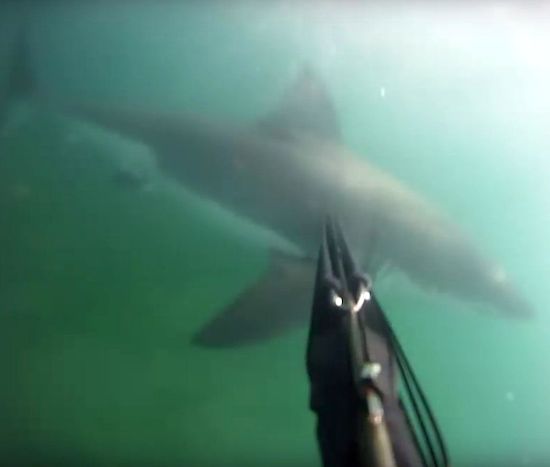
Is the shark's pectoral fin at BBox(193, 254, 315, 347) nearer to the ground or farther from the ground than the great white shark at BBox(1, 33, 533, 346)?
nearer to the ground

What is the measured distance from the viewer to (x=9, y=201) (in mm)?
1144

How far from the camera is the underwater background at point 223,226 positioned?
42.4 inches

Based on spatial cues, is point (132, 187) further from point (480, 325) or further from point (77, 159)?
point (480, 325)

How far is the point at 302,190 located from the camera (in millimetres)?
1170

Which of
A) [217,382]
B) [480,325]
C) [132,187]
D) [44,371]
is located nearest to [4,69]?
[132,187]

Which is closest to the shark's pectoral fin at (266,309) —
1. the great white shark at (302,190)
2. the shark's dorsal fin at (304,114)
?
the great white shark at (302,190)

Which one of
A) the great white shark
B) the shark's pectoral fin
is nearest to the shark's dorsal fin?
the great white shark

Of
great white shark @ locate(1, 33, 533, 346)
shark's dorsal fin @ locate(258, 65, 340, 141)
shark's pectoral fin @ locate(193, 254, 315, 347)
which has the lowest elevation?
shark's pectoral fin @ locate(193, 254, 315, 347)

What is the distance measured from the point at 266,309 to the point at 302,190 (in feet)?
0.61

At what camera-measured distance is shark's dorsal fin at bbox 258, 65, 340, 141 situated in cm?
117

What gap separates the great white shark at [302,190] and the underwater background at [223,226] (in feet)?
0.06

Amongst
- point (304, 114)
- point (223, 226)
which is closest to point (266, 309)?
point (223, 226)

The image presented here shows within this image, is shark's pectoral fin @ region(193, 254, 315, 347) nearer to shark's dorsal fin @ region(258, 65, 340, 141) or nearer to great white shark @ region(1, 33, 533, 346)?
great white shark @ region(1, 33, 533, 346)

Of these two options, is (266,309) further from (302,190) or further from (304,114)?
(304,114)
